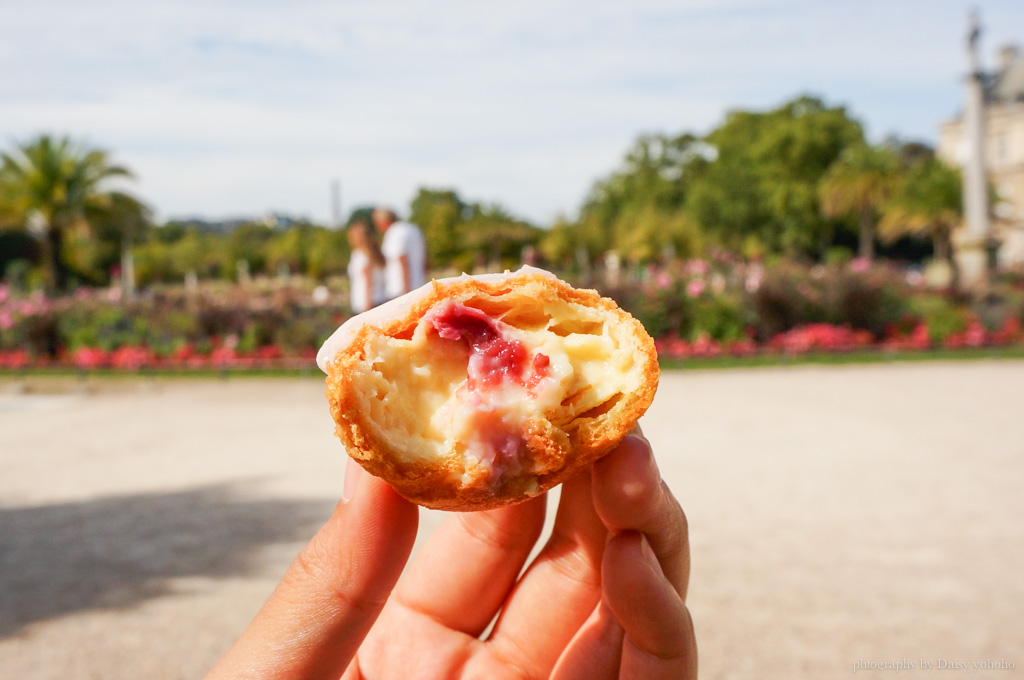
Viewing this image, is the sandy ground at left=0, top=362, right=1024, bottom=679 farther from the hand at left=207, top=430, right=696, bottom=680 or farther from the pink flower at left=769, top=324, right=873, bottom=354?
the pink flower at left=769, top=324, right=873, bottom=354

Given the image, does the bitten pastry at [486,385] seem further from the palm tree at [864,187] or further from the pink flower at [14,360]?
the palm tree at [864,187]

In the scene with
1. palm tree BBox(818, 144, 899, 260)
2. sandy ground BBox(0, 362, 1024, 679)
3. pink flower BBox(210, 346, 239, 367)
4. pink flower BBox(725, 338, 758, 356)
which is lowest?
sandy ground BBox(0, 362, 1024, 679)

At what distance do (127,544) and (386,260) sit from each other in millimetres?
4825

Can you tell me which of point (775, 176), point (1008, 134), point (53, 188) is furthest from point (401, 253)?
point (1008, 134)

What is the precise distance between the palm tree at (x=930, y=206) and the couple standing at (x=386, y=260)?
114 feet

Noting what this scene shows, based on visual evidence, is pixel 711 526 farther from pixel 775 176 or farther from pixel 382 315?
pixel 775 176

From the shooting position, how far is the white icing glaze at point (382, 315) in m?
1.83

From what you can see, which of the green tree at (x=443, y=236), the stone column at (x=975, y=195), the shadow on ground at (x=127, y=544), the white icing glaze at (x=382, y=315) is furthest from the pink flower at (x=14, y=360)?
the green tree at (x=443, y=236)

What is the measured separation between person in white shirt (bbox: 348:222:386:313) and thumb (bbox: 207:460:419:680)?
781 cm

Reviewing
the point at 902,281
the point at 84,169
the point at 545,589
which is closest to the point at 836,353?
the point at 902,281

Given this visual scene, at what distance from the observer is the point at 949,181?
38.9 m

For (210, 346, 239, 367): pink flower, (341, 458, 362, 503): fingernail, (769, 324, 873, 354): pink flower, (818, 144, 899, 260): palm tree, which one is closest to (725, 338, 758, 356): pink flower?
(769, 324, 873, 354): pink flower

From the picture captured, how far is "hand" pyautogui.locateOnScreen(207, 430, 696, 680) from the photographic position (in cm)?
165

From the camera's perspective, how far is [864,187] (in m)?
42.4
